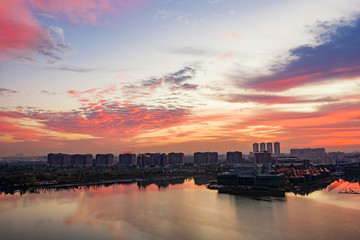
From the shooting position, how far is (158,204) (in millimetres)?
26703

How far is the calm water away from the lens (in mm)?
16844

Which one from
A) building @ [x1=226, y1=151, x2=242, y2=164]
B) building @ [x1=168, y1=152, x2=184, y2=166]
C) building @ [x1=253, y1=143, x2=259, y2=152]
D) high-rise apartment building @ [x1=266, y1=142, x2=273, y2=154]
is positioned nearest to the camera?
building @ [x1=168, y1=152, x2=184, y2=166]

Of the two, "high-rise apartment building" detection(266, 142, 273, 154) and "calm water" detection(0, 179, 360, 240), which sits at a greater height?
"high-rise apartment building" detection(266, 142, 273, 154)

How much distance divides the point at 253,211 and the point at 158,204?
9.52m

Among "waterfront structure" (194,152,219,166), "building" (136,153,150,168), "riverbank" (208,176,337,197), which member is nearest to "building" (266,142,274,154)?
"waterfront structure" (194,152,219,166)

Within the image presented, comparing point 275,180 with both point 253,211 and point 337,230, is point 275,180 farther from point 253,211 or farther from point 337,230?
point 337,230

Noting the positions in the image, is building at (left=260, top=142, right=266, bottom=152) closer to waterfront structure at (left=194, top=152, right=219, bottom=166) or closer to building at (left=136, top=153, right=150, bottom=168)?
waterfront structure at (left=194, top=152, right=219, bottom=166)

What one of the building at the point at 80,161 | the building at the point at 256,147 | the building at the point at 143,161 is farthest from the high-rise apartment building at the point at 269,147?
the building at the point at 80,161

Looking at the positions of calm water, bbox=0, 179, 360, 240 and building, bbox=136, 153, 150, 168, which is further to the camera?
building, bbox=136, 153, 150, 168

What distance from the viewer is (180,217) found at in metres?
21.1

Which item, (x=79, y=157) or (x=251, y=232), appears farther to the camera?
(x=79, y=157)

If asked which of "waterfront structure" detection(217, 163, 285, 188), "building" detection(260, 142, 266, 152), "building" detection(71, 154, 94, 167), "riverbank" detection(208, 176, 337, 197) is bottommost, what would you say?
"riverbank" detection(208, 176, 337, 197)

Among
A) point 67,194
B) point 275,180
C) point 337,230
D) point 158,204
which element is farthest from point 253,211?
point 67,194

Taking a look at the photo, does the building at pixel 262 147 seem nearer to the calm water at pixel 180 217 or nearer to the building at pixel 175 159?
the building at pixel 175 159
